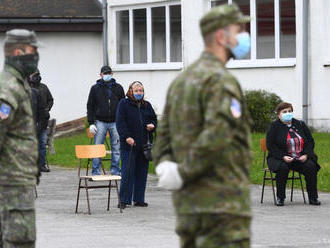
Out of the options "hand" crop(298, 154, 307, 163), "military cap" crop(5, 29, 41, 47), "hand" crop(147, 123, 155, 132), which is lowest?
"hand" crop(298, 154, 307, 163)

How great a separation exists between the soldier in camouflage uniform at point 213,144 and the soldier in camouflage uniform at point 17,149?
206 cm

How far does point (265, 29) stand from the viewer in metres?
28.0

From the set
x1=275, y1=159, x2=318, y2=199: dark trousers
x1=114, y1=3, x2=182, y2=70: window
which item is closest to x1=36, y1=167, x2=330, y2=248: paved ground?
x1=275, y1=159, x2=318, y2=199: dark trousers

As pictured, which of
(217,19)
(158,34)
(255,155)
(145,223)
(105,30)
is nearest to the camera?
(217,19)

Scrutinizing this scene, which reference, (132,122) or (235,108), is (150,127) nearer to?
(132,122)

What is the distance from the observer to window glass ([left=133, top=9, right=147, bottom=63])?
105 feet

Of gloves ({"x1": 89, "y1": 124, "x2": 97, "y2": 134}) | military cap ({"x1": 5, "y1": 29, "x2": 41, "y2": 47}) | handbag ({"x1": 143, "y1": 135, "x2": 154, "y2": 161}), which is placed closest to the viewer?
military cap ({"x1": 5, "y1": 29, "x2": 41, "y2": 47})

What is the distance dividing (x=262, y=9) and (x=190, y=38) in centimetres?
266

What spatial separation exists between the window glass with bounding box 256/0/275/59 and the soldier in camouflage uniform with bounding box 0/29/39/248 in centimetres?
2051

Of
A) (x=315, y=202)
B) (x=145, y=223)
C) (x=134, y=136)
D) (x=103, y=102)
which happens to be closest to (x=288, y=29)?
(x=103, y=102)

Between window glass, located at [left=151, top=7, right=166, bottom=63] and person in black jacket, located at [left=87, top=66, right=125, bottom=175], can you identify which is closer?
person in black jacket, located at [left=87, top=66, right=125, bottom=175]

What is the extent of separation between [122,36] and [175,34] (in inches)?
92.7

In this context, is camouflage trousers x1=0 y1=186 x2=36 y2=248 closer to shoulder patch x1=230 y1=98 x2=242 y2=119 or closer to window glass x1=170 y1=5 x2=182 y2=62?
shoulder patch x1=230 y1=98 x2=242 y2=119

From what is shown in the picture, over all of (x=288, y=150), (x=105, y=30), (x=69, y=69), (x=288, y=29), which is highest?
(x=105, y=30)
